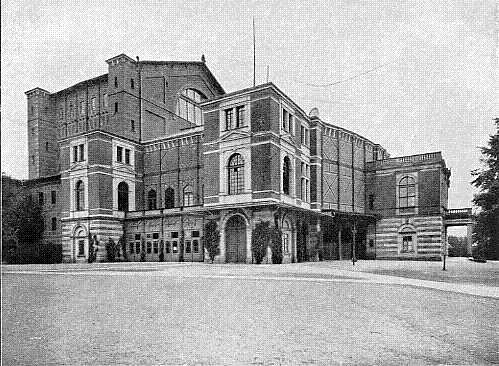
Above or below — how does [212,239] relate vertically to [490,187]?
below

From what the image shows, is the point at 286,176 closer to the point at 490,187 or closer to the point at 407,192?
the point at 490,187

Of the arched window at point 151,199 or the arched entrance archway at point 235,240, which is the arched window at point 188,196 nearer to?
the arched window at point 151,199

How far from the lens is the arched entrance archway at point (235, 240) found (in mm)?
32750

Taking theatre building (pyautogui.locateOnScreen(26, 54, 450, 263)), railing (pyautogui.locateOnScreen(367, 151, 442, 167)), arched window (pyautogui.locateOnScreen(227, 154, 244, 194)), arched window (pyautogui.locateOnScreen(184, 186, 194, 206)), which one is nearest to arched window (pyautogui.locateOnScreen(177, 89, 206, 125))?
theatre building (pyautogui.locateOnScreen(26, 54, 450, 263))

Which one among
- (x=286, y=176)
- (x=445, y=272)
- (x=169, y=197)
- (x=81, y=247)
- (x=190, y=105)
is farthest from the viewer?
(x=190, y=105)

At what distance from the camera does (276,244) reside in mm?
31250

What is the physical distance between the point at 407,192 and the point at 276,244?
18326 mm

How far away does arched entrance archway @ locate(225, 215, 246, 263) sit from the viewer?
3275 centimetres

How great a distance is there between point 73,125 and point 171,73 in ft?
49.3

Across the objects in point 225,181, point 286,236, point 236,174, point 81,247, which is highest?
point 236,174

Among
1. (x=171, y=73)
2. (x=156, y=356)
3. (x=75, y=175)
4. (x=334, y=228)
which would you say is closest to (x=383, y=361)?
(x=156, y=356)

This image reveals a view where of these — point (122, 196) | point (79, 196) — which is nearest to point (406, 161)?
point (122, 196)

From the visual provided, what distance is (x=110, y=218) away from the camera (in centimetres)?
4262

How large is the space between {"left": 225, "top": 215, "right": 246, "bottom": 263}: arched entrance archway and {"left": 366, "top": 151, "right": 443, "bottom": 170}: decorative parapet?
19384mm
